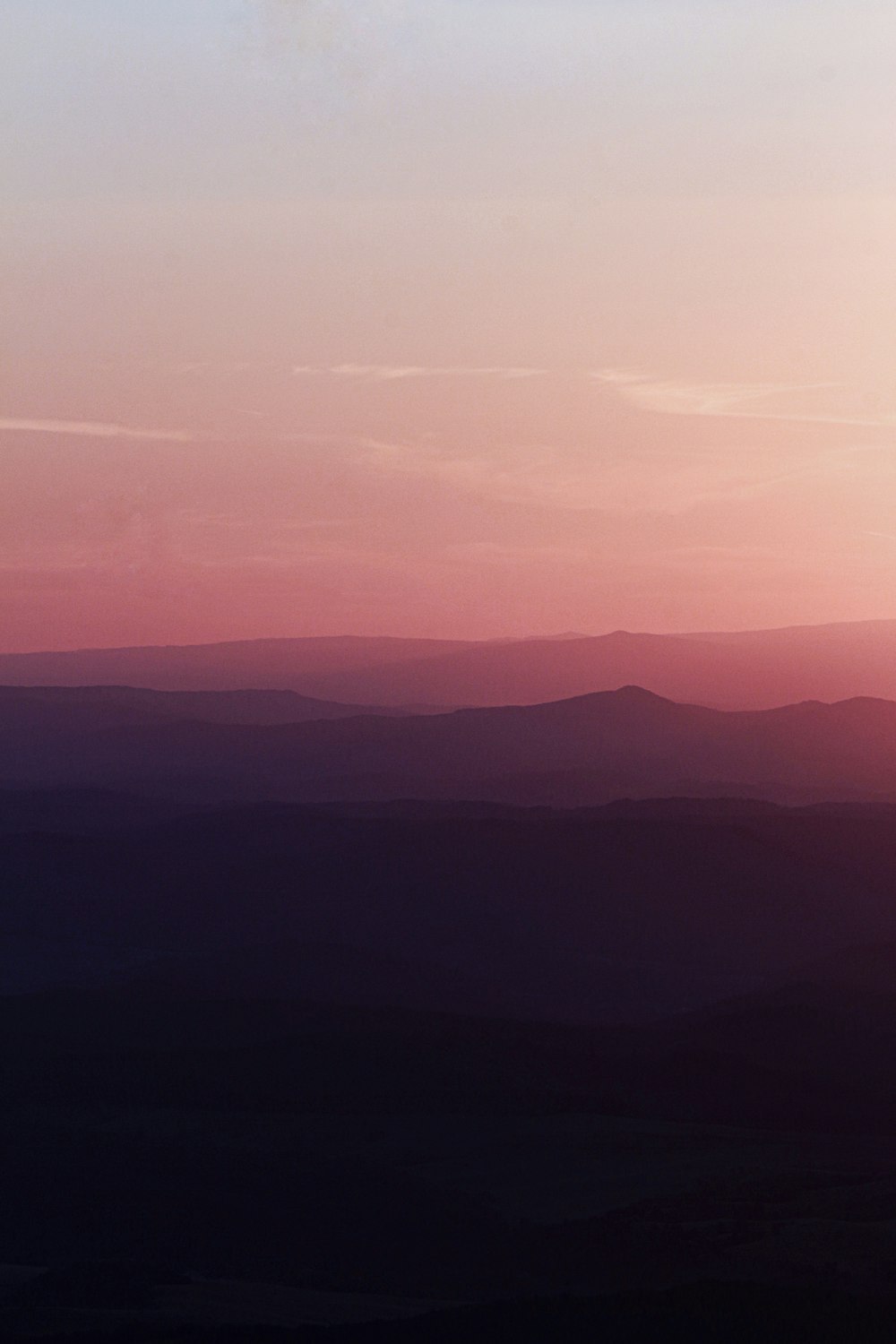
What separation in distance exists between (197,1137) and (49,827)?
125410 mm

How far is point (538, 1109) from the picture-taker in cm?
7650

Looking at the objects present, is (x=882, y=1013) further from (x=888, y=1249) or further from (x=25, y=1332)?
(x=25, y=1332)

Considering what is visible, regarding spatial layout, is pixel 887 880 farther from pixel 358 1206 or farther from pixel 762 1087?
pixel 358 1206

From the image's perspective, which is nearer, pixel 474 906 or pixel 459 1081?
pixel 459 1081

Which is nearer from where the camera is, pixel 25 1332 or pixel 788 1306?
pixel 788 1306

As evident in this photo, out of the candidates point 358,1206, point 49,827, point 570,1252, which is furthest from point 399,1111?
point 49,827

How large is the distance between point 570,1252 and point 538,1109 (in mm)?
A: 20917

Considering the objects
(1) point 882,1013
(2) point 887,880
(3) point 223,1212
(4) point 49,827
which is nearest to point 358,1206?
(3) point 223,1212

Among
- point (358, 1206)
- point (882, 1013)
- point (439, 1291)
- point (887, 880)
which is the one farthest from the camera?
point (887, 880)

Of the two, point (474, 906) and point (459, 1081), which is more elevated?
point (474, 906)

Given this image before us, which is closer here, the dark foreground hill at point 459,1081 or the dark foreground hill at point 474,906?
the dark foreground hill at point 459,1081

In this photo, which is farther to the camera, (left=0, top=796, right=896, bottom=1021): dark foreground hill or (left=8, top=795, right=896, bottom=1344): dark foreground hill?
(left=0, top=796, right=896, bottom=1021): dark foreground hill

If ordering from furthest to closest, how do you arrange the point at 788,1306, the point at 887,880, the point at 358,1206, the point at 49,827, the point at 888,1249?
the point at 49,827 → the point at 887,880 → the point at 358,1206 → the point at 888,1249 → the point at 788,1306

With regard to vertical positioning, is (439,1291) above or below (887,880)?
below
